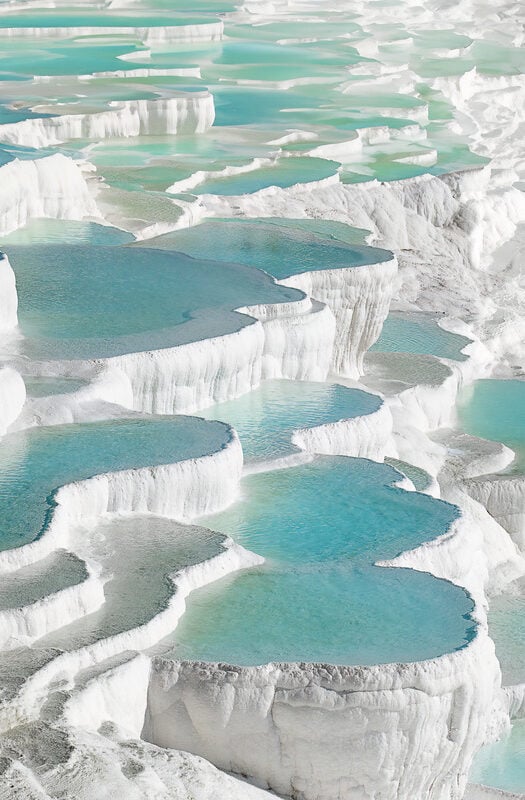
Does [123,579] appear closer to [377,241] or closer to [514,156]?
[377,241]

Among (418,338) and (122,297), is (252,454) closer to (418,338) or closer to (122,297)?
(122,297)

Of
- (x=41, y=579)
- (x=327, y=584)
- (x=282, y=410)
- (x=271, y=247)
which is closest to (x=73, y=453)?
(x=41, y=579)

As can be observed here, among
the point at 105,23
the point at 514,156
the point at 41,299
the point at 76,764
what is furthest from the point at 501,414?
the point at 105,23

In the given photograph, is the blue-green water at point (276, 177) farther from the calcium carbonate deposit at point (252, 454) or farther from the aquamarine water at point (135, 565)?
the aquamarine water at point (135, 565)

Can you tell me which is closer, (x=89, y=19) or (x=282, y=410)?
(x=282, y=410)

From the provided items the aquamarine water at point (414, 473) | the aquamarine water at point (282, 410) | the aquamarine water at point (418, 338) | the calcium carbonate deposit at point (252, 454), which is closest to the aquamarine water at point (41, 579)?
the calcium carbonate deposit at point (252, 454)

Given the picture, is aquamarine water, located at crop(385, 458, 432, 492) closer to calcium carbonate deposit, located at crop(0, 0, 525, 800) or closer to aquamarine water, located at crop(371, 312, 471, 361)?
calcium carbonate deposit, located at crop(0, 0, 525, 800)

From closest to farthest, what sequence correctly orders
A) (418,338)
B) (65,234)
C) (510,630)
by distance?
(510,630), (65,234), (418,338)
